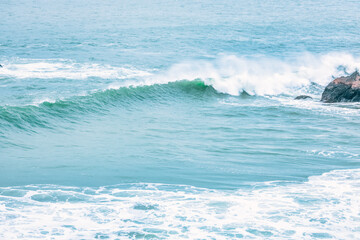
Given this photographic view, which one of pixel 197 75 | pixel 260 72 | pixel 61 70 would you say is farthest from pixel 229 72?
pixel 61 70

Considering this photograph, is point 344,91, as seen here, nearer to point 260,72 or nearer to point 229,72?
point 260,72

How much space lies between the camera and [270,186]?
37.3 ft

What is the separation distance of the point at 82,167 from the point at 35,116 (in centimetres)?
571

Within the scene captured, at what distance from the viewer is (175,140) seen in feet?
51.0

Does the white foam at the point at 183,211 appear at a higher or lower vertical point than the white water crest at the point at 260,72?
lower

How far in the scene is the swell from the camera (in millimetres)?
16969

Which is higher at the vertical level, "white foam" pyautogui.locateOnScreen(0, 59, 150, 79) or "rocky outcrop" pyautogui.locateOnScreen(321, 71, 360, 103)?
"white foam" pyautogui.locateOnScreen(0, 59, 150, 79)

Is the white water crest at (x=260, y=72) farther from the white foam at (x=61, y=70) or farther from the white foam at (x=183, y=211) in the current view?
the white foam at (x=183, y=211)

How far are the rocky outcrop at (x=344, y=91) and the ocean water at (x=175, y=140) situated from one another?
0.66 metres

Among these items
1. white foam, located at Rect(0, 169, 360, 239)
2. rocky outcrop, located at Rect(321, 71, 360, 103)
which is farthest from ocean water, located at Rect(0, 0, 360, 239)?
rocky outcrop, located at Rect(321, 71, 360, 103)

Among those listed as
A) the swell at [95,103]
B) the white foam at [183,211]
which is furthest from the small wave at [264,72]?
the white foam at [183,211]

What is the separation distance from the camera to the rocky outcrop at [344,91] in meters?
20.5

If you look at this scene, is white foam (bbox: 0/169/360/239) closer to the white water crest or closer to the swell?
the swell

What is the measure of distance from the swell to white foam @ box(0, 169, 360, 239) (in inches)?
252
